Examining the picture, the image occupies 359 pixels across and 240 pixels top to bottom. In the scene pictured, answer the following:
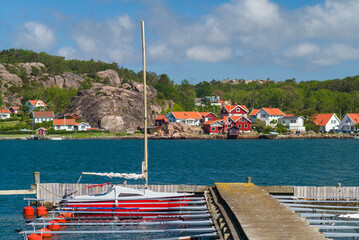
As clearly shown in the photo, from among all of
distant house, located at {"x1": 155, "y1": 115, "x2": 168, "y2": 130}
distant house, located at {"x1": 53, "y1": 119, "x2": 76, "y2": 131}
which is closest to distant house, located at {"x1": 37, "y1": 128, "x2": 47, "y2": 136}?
distant house, located at {"x1": 53, "y1": 119, "x2": 76, "y2": 131}

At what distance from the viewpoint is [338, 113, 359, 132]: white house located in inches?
6024

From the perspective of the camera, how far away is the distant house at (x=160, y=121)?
16160cm

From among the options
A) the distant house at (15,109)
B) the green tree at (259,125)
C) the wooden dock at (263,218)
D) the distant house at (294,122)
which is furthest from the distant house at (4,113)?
the wooden dock at (263,218)

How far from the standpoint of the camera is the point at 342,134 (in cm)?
15138

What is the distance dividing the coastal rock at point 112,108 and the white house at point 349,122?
70.8 metres

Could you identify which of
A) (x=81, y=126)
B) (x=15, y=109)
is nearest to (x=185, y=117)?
(x=81, y=126)

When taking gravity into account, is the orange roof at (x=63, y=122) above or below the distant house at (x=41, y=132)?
above

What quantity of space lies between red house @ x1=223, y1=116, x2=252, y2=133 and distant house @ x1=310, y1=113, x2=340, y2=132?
91.4 feet

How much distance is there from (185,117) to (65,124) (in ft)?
145

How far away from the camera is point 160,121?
163750 millimetres

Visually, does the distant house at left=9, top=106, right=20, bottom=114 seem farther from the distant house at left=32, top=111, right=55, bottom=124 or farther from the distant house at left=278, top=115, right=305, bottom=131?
the distant house at left=278, top=115, right=305, bottom=131

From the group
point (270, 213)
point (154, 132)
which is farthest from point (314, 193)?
point (154, 132)

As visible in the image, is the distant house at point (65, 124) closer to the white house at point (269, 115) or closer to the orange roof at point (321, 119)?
the white house at point (269, 115)

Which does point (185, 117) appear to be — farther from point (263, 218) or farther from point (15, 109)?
point (263, 218)
